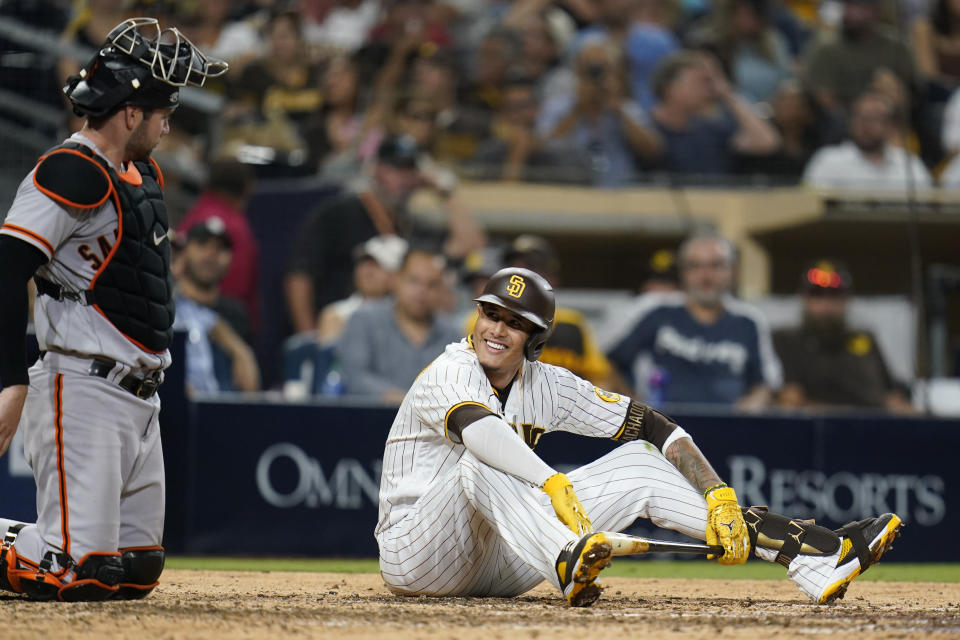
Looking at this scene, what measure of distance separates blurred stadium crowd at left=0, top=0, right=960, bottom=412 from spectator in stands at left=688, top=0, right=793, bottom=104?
2 cm

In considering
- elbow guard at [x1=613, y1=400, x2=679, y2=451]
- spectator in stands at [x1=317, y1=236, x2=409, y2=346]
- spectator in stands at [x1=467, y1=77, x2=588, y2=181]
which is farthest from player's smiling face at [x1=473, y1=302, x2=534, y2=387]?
spectator in stands at [x1=467, y1=77, x2=588, y2=181]

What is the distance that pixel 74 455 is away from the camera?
167 inches

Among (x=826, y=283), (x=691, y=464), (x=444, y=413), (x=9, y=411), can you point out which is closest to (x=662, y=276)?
(x=826, y=283)

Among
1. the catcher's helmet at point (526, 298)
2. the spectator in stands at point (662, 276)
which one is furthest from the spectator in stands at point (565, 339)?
the catcher's helmet at point (526, 298)

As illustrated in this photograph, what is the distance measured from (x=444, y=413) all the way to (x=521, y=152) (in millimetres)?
6427

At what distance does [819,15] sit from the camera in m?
13.0

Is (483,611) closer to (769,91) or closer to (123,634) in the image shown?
(123,634)

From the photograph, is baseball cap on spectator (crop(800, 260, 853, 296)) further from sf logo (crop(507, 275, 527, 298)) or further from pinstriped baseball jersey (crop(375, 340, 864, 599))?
sf logo (crop(507, 275, 527, 298))

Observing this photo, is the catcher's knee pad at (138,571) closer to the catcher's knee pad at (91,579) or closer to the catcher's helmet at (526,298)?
the catcher's knee pad at (91,579)

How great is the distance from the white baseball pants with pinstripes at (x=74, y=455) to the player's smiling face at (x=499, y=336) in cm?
120

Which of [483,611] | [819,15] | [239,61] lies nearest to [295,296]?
[239,61]

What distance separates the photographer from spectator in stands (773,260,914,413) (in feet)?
29.3

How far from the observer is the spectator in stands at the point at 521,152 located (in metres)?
10.2

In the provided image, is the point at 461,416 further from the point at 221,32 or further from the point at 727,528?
the point at 221,32
